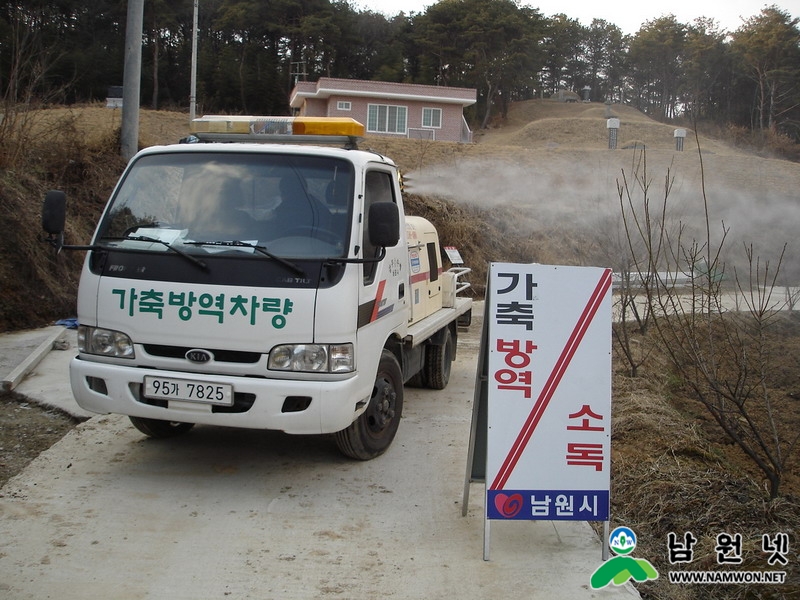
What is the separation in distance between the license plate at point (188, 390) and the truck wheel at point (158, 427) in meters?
0.94

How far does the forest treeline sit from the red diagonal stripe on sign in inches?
1994

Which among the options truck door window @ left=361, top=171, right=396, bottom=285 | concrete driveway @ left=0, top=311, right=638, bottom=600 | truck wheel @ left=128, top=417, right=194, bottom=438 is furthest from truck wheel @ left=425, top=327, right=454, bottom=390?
truck wheel @ left=128, top=417, right=194, bottom=438

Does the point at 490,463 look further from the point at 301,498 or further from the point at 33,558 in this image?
the point at 33,558

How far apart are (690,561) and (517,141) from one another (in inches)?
2067

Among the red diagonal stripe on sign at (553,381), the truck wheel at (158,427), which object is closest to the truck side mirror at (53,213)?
the truck wheel at (158,427)

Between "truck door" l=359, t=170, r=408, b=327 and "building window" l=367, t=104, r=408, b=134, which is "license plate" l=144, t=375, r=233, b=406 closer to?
"truck door" l=359, t=170, r=408, b=327

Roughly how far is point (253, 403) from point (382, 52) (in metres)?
66.6

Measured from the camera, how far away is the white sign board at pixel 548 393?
4.35m

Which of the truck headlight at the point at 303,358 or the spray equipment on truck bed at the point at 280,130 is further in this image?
the spray equipment on truck bed at the point at 280,130

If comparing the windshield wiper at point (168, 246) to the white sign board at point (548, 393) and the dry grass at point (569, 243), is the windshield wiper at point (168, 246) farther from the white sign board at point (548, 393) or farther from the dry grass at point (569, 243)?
the dry grass at point (569, 243)

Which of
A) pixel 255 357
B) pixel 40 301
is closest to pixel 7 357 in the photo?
pixel 40 301

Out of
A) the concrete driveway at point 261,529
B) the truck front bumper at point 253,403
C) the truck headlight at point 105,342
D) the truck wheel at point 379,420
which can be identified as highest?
the truck headlight at point 105,342

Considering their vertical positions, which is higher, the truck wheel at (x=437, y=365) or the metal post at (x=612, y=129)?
the metal post at (x=612, y=129)

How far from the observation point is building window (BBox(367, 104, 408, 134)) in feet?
149
